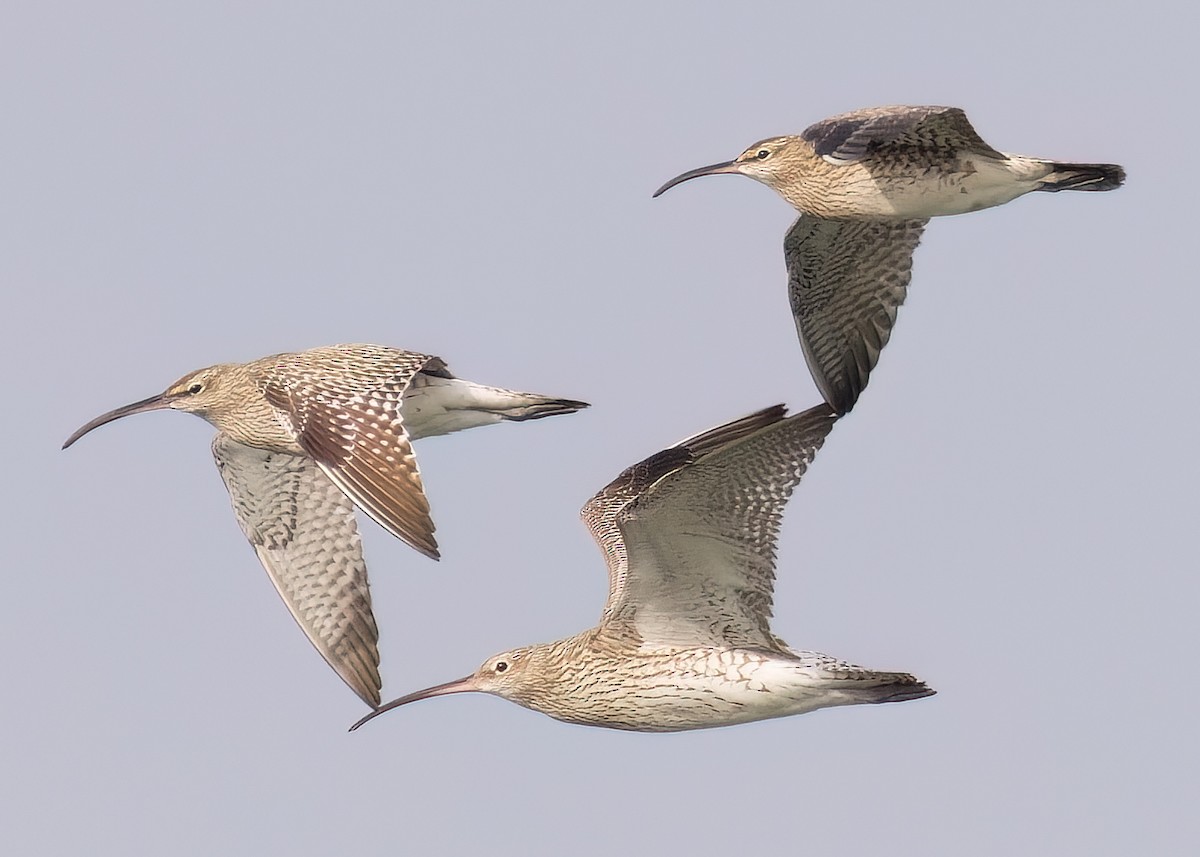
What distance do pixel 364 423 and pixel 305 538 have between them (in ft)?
8.96

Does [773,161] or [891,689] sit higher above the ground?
[773,161]

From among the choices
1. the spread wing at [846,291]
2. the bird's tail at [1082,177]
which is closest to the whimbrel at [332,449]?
the spread wing at [846,291]

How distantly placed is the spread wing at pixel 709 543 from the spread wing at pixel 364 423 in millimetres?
1060

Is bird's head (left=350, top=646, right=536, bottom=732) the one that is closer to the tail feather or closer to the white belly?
the tail feather

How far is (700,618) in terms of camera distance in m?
14.2

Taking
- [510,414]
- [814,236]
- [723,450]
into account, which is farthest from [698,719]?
[814,236]

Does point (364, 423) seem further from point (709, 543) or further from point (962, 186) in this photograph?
point (962, 186)

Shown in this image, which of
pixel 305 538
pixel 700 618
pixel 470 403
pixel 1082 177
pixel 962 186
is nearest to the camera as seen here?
pixel 700 618

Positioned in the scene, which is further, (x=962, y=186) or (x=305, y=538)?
(x=305, y=538)

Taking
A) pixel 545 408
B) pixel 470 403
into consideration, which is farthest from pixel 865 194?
pixel 470 403

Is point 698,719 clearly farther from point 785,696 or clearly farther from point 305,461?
point 305,461

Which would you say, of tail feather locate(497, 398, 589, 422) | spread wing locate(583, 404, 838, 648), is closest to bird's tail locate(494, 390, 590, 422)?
tail feather locate(497, 398, 589, 422)

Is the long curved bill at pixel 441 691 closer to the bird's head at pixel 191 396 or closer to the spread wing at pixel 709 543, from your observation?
the spread wing at pixel 709 543

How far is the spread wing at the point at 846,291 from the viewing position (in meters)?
16.8
